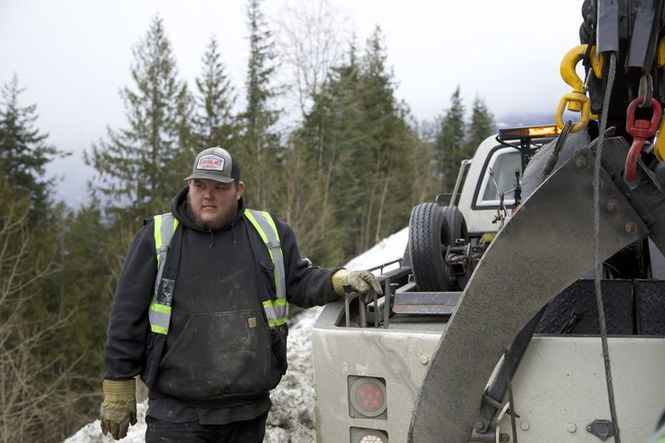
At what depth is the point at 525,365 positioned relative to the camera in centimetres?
231

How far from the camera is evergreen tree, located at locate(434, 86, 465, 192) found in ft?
172

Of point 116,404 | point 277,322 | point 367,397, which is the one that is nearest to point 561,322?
point 367,397

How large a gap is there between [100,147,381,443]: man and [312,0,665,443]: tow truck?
0.54 m

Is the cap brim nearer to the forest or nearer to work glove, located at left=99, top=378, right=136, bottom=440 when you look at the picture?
work glove, located at left=99, top=378, right=136, bottom=440

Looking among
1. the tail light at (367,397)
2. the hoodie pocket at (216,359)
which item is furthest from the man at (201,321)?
the tail light at (367,397)

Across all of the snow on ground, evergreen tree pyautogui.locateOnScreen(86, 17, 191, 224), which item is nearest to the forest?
evergreen tree pyautogui.locateOnScreen(86, 17, 191, 224)

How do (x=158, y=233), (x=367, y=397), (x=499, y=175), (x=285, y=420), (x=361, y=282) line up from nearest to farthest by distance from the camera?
(x=367, y=397) < (x=361, y=282) < (x=158, y=233) < (x=285, y=420) < (x=499, y=175)

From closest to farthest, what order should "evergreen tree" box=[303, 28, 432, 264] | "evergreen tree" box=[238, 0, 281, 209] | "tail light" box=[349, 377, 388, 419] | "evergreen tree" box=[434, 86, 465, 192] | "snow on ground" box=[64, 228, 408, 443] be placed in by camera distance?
"tail light" box=[349, 377, 388, 419] → "snow on ground" box=[64, 228, 408, 443] → "evergreen tree" box=[238, 0, 281, 209] → "evergreen tree" box=[303, 28, 432, 264] → "evergreen tree" box=[434, 86, 465, 192]

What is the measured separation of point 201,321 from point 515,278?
5.09 feet

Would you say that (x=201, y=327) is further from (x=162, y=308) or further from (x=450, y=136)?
(x=450, y=136)

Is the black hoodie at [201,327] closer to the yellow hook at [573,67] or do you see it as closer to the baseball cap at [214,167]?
the baseball cap at [214,167]

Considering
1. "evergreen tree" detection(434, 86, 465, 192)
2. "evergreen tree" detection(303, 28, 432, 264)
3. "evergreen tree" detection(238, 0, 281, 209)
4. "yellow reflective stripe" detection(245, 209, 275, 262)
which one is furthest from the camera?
"evergreen tree" detection(434, 86, 465, 192)

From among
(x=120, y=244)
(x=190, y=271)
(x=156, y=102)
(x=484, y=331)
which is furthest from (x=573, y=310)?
(x=156, y=102)

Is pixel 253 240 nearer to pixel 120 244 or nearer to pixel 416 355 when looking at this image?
pixel 416 355
